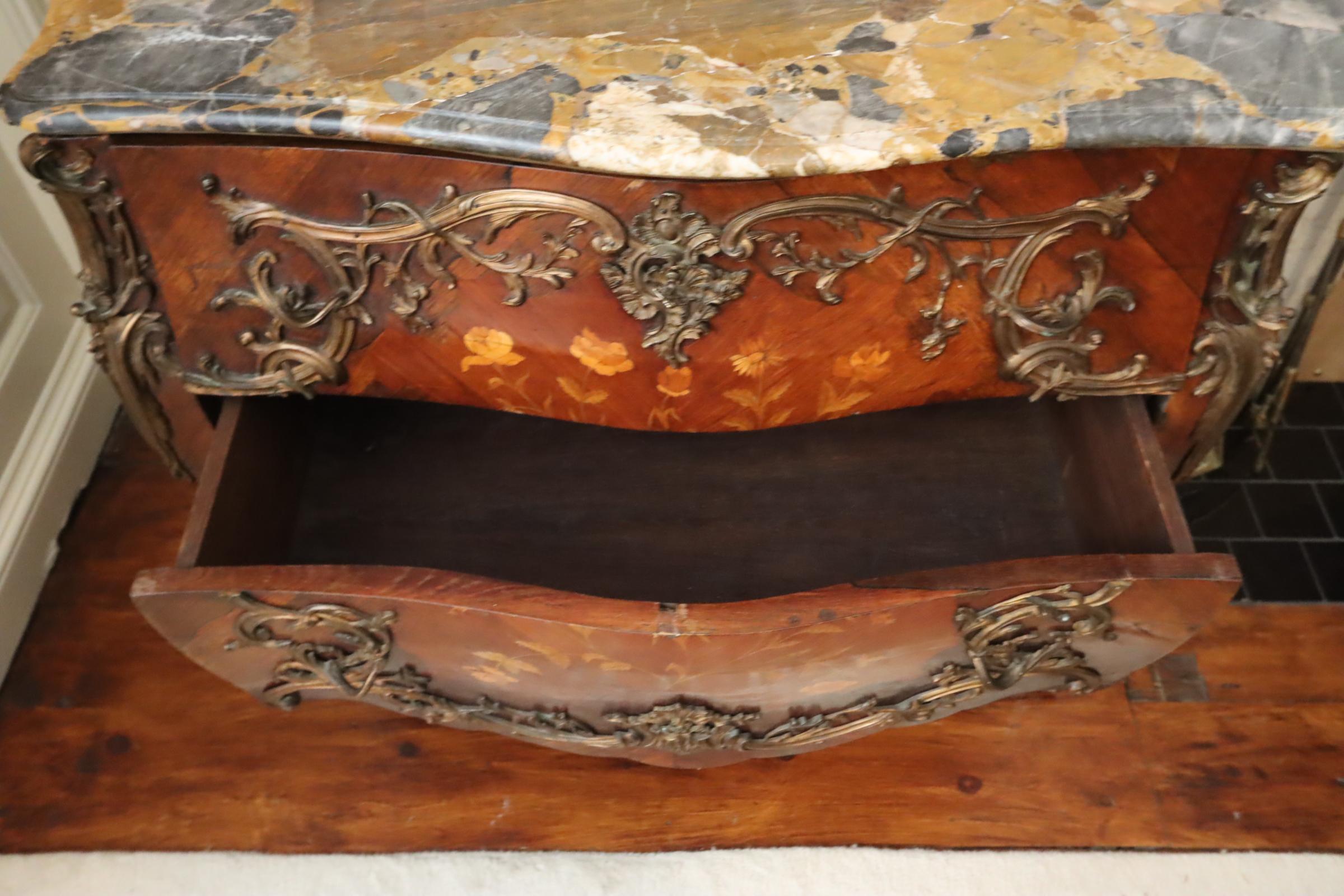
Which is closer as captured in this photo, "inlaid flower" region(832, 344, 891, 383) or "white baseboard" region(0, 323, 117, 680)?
"inlaid flower" region(832, 344, 891, 383)

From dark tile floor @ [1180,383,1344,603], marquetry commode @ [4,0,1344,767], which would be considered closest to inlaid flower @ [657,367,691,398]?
marquetry commode @ [4,0,1344,767]

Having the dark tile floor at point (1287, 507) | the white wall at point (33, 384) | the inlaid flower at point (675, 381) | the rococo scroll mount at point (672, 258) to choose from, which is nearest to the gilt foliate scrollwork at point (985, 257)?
the rococo scroll mount at point (672, 258)

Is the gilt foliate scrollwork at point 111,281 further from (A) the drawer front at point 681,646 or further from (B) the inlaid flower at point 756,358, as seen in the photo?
(B) the inlaid flower at point 756,358

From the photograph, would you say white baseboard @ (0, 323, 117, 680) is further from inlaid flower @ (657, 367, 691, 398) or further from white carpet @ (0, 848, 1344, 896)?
inlaid flower @ (657, 367, 691, 398)

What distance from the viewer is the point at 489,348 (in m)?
0.76

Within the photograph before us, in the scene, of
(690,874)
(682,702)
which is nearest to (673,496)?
(682,702)

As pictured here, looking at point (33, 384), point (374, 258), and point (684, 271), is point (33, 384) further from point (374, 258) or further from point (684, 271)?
point (684, 271)

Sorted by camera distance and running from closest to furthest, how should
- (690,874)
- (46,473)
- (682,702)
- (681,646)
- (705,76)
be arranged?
1. (705,76)
2. (681,646)
3. (682,702)
4. (690,874)
5. (46,473)

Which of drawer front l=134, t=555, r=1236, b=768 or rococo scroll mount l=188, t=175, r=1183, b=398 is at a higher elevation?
rococo scroll mount l=188, t=175, r=1183, b=398

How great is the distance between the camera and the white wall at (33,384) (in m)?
1.11

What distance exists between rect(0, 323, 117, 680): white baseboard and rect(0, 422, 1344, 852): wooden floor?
83mm

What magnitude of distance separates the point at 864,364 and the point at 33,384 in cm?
97

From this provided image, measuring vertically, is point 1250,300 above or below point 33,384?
above

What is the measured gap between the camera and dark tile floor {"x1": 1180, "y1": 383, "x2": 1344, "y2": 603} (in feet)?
3.78
